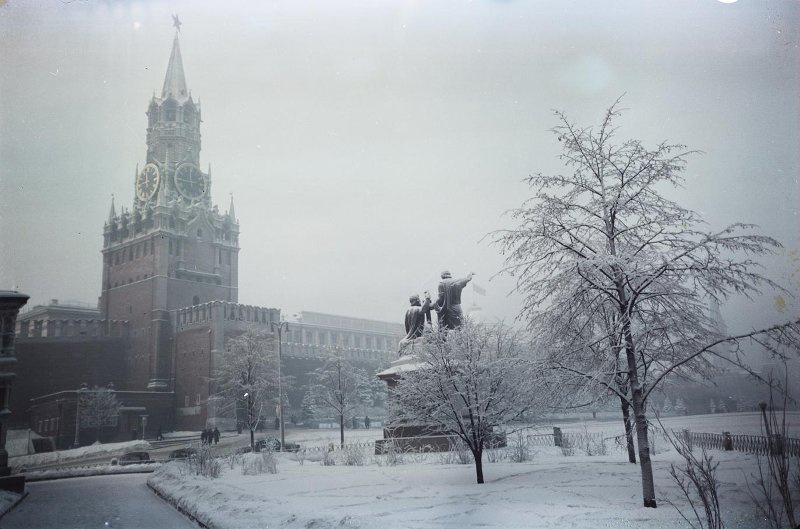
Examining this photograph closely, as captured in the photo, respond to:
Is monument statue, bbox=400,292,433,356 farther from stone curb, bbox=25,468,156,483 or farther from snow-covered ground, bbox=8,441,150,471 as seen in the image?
snow-covered ground, bbox=8,441,150,471

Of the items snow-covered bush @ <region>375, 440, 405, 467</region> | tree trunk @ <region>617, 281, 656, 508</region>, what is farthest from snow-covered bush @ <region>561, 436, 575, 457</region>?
tree trunk @ <region>617, 281, 656, 508</region>

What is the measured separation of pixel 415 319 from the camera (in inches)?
639

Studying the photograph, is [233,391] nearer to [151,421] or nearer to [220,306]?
[151,421]

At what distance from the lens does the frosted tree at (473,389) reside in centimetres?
946

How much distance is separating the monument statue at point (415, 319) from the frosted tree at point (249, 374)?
17.5 m

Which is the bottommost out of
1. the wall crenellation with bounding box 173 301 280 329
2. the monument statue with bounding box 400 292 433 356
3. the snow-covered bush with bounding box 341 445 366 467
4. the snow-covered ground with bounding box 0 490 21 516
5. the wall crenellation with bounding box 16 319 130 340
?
the snow-covered bush with bounding box 341 445 366 467

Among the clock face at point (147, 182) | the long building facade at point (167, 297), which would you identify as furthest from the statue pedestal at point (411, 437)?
the clock face at point (147, 182)

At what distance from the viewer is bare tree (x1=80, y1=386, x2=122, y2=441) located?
2672 cm

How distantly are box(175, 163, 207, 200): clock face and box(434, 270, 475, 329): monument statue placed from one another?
29.5 meters

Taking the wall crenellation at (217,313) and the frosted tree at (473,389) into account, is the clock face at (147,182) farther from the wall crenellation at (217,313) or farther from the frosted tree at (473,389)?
the frosted tree at (473,389)

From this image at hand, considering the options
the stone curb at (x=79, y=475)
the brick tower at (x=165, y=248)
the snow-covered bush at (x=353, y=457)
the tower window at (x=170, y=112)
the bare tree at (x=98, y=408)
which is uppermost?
the tower window at (x=170, y=112)

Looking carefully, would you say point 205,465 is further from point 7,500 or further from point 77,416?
point 77,416

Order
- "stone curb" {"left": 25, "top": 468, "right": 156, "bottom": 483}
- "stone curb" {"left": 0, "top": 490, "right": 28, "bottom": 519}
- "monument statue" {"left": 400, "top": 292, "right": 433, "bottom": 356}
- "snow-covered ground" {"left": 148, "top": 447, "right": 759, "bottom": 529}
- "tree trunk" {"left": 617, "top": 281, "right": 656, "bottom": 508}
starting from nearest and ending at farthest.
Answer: "snow-covered ground" {"left": 148, "top": 447, "right": 759, "bottom": 529}
"tree trunk" {"left": 617, "top": 281, "right": 656, "bottom": 508}
"stone curb" {"left": 0, "top": 490, "right": 28, "bottom": 519}
"monument statue" {"left": 400, "top": 292, "right": 433, "bottom": 356}
"stone curb" {"left": 25, "top": 468, "right": 156, "bottom": 483}

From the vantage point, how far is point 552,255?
8.23m
